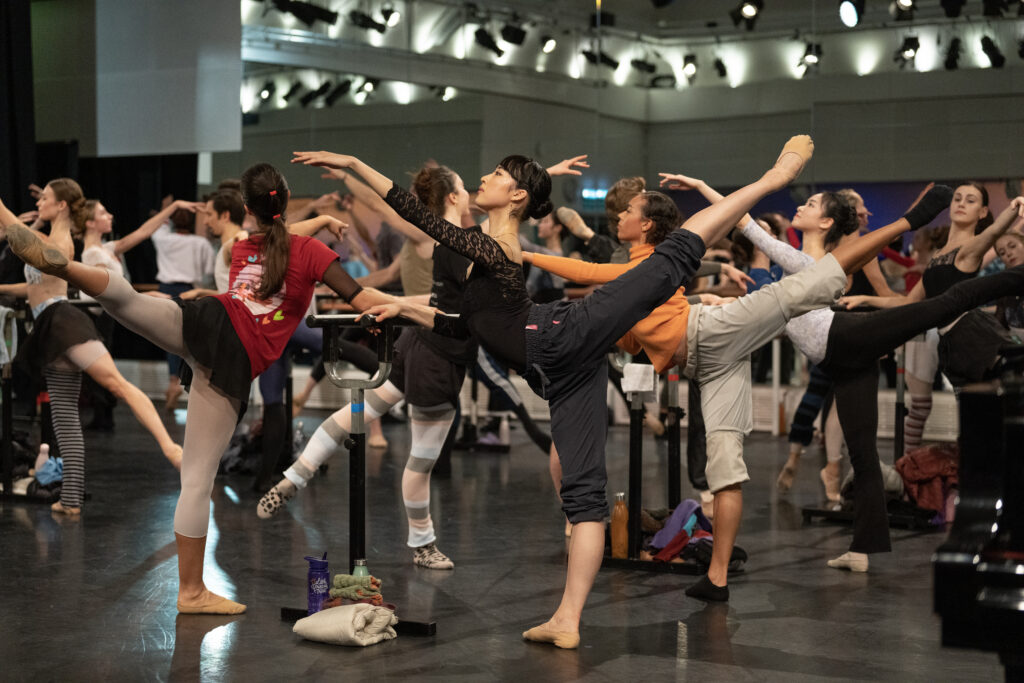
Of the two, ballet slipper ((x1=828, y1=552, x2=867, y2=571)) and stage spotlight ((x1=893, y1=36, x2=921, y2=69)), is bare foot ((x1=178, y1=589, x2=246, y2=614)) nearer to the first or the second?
ballet slipper ((x1=828, y1=552, x2=867, y2=571))

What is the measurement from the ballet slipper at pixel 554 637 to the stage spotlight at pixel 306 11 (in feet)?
29.8

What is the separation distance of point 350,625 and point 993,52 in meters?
7.76

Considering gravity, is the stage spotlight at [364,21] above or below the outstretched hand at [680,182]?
above

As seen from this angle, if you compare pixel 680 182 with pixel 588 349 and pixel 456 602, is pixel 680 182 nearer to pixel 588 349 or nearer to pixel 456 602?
pixel 588 349

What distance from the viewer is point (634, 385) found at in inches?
171

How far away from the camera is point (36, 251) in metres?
3.21

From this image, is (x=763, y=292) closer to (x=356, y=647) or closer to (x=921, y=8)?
(x=356, y=647)

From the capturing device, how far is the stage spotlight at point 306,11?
11.2 metres

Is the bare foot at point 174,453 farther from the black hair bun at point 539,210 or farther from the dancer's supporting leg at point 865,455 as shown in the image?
the dancer's supporting leg at point 865,455

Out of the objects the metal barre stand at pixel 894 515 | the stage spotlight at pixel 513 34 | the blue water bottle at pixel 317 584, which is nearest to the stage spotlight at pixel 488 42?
the stage spotlight at pixel 513 34

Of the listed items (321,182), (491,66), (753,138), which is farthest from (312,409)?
(753,138)

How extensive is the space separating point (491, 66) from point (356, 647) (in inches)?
333

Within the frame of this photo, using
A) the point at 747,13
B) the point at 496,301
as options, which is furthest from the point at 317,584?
the point at 747,13

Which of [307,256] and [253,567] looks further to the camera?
[253,567]
